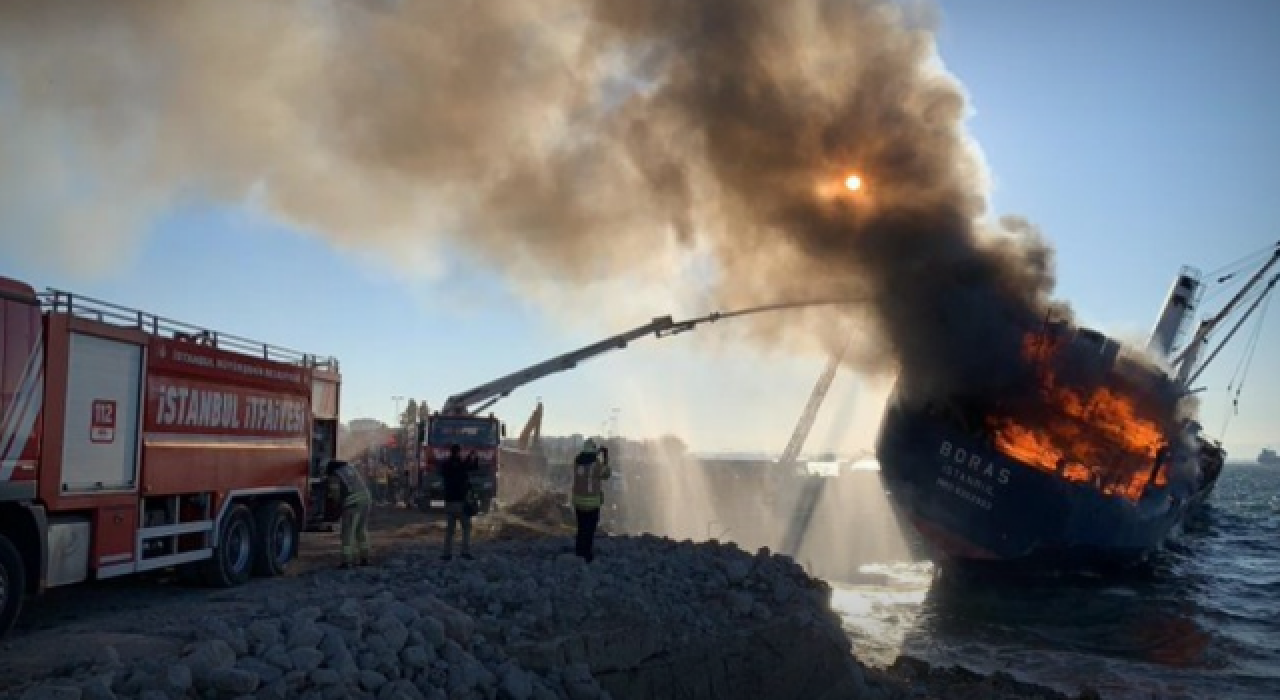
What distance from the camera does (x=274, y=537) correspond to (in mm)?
14617

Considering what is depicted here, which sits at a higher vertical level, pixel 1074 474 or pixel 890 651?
pixel 1074 474

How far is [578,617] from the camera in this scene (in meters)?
10.1

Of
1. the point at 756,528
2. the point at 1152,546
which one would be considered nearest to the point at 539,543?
the point at 1152,546

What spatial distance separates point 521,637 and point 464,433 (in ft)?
72.4

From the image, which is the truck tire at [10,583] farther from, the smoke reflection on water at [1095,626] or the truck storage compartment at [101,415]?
the smoke reflection on water at [1095,626]

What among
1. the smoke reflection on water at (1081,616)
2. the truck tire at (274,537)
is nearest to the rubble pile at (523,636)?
the truck tire at (274,537)

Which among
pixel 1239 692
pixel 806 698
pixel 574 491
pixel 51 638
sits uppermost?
pixel 574 491

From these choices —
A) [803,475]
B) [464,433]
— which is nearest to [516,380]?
[464,433]

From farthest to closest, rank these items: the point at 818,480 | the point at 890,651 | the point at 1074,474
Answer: the point at 818,480 < the point at 1074,474 < the point at 890,651

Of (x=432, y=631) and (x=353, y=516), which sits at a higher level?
(x=353, y=516)

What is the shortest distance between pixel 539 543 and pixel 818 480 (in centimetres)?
8815

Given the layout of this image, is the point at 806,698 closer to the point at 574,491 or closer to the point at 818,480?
the point at 574,491

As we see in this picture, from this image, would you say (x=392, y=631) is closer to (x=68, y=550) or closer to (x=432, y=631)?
(x=432, y=631)

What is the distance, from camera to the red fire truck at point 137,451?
946 centimetres
